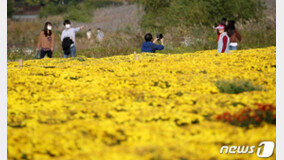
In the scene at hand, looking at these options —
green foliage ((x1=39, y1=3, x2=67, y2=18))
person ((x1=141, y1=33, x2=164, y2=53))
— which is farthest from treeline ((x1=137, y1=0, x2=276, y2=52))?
green foliage ((x1=39, y1=3, x2=67, y2=18))

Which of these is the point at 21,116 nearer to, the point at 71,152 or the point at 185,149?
the point at 71,152

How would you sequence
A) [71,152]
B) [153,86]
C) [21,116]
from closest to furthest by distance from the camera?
[71,152]
[21,116]
[153,86]

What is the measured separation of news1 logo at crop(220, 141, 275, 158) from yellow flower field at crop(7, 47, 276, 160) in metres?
0.08

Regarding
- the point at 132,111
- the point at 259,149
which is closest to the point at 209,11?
the point at 132,111

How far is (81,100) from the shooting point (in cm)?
1053

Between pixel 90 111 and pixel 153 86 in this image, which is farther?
pixel 153 86

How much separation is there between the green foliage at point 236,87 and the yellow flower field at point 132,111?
0.19 meters

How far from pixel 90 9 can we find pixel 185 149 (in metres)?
56.1

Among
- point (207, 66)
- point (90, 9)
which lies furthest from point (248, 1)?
point (90, 9)

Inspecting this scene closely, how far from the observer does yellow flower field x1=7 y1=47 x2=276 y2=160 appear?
700cm

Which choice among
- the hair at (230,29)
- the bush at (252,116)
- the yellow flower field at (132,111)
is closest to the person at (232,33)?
the hair at (230,29)

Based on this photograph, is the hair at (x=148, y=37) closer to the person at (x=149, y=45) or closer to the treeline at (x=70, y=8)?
the person at (x=149, y=45)

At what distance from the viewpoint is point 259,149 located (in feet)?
24.3

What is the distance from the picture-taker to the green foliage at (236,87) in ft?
36.1
